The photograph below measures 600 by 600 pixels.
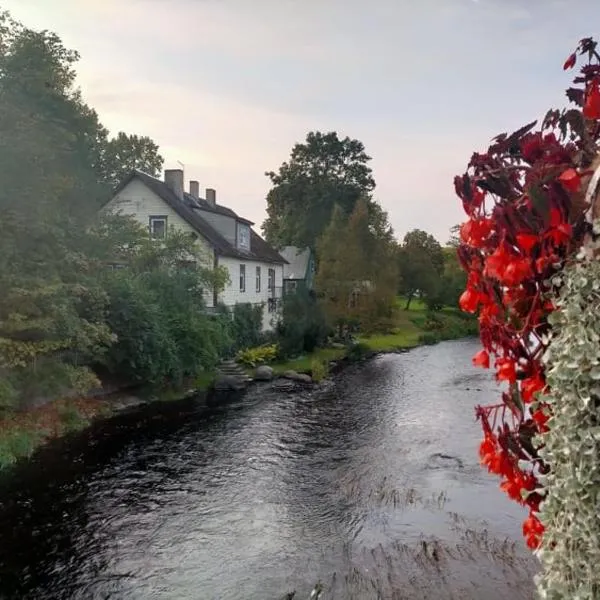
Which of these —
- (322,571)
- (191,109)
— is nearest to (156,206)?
(191,109)

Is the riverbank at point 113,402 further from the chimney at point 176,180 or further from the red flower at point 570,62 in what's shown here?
the red flower at point 570,62

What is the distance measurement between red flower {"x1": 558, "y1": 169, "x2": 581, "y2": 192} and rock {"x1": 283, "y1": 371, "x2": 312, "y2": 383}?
22214 millimetres

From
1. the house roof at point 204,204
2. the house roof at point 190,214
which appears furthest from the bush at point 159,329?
the house roof at point 204,204

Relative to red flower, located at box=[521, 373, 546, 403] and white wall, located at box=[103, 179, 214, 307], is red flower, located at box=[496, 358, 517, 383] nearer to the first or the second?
red flower, located at box=[521, 373, 546, 403]

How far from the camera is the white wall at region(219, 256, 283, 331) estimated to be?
28.4 meters

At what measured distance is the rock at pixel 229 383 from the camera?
860 inches

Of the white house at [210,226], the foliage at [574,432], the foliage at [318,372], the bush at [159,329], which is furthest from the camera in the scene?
the white house at [210,226]

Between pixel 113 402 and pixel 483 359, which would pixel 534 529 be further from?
pixel 113 402

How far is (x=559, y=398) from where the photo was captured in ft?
5.92

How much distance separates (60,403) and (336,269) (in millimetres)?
23211

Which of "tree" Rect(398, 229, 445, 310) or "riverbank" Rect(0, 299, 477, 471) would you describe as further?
"tree" Rect(398, 229, 445, 310)

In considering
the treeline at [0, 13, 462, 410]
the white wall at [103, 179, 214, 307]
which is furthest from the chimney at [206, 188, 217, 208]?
the treeline at [0, 13, 462, 410]

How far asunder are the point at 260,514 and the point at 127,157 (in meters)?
40.7

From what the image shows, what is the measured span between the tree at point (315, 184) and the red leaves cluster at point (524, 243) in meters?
53.5
